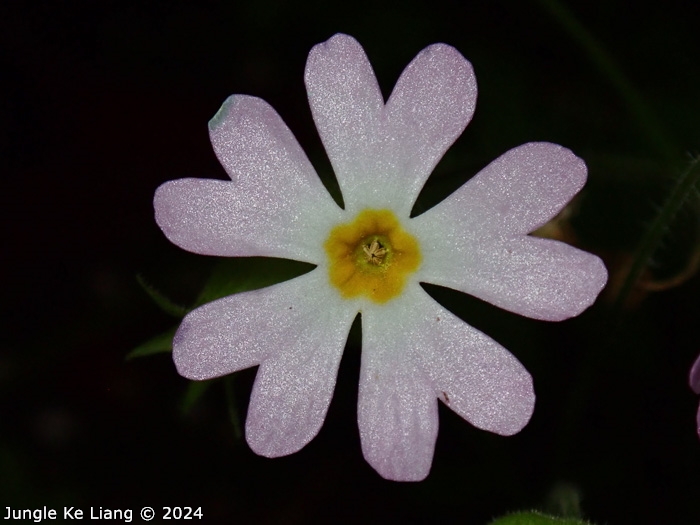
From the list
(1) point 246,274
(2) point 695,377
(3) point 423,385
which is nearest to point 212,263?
(1) point 246,274

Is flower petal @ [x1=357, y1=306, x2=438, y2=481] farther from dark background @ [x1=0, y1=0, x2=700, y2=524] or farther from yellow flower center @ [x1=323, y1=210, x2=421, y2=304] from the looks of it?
dark background @ [x1=0, y1=0, x2=700, y2=524]

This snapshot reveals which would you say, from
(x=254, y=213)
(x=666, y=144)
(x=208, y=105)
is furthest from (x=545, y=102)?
(x=254, y=213)

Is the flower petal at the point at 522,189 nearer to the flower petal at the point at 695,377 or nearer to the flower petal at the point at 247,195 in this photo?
the flower petal at the point at 247,195

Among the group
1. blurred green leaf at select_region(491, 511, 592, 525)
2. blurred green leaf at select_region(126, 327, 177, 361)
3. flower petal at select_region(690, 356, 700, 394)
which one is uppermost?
blurred green leaf at select_region(126, 327, 177, 361)

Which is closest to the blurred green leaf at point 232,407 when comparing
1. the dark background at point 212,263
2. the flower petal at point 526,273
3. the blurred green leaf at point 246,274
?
the blurred green leaf at point 246,274

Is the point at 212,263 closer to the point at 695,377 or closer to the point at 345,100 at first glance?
the point at 345,100

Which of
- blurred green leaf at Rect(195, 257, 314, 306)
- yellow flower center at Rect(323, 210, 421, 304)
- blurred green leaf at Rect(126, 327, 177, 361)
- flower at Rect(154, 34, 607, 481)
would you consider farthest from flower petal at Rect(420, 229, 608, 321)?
blurred green leaf at Rect(126, 327, 177, 361)
